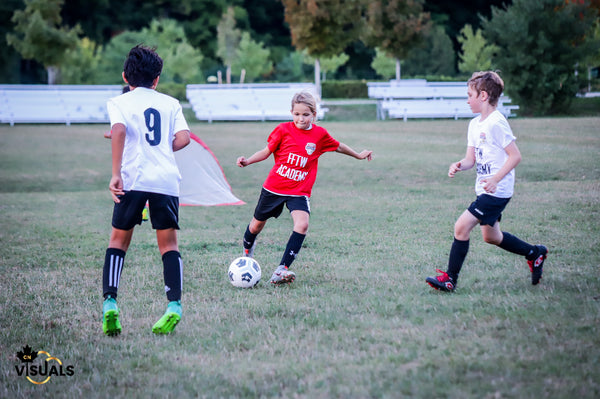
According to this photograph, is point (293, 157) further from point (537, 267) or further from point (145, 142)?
point (537, 267)

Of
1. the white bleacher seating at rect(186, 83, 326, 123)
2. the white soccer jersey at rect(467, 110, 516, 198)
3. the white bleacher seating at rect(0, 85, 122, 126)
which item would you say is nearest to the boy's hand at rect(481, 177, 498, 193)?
the white soccer jersey at rect(467, 110, 516, 198)

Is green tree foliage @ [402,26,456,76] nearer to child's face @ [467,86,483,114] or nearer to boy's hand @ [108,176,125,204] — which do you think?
child's face @ [467,86,483,114]

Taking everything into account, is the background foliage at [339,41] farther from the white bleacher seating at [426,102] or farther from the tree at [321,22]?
the white bleacher seating at [426,102]

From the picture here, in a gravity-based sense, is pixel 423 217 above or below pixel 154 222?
below

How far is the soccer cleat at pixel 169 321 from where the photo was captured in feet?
13.3

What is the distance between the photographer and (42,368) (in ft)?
11.8

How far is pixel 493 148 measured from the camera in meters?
4.93

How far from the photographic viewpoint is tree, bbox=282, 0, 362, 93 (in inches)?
1184

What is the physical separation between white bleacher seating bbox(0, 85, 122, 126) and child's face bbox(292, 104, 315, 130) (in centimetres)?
2534

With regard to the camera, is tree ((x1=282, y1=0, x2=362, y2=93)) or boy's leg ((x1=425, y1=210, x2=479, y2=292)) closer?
boy's leg ((x1=425, y1=210, x2=479, y2=292))

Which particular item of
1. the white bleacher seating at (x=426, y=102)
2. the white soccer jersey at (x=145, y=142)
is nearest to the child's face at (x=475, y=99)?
A: the white soccer jersey at (x=145, y=142)

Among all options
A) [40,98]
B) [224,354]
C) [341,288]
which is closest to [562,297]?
[341,288]

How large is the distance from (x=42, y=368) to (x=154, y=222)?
1.15 metres

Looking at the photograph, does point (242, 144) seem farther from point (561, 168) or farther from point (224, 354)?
point (224, 354)
